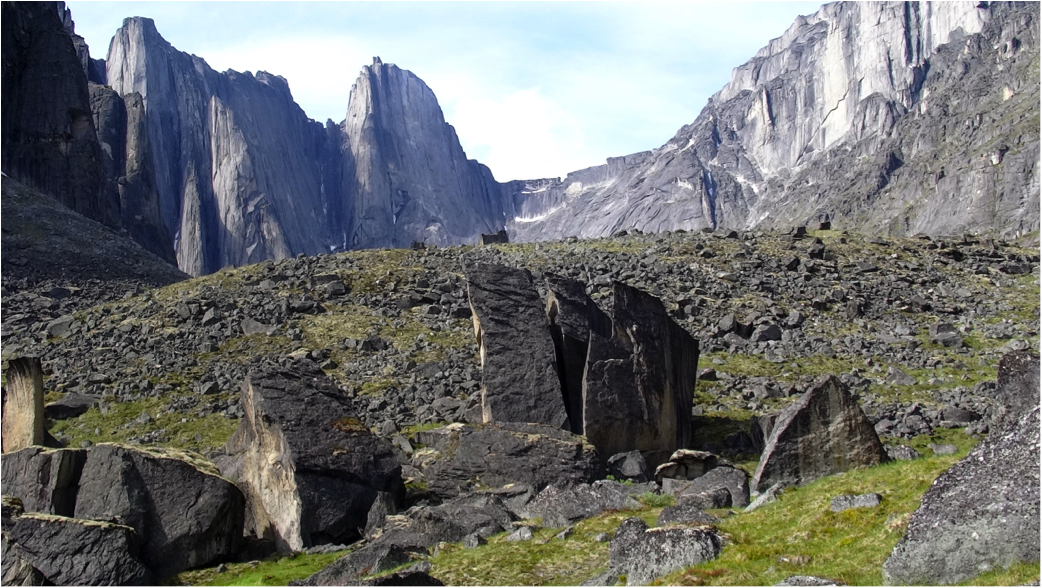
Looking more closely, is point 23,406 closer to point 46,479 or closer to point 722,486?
point 46,479

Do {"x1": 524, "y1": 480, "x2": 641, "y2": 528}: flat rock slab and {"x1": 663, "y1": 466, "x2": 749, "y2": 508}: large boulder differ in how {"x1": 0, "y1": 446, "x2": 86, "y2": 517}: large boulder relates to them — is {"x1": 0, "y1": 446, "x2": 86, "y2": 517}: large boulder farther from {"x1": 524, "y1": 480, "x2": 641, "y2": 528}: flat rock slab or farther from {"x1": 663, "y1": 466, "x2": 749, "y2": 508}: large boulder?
{"x1": 663, "y1": 466, "x2": 749, "y2": 508}: large boulder

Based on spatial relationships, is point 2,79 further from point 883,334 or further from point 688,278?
point 883,334

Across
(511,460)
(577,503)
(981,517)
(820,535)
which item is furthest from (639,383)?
(981,517)

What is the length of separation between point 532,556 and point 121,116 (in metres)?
151

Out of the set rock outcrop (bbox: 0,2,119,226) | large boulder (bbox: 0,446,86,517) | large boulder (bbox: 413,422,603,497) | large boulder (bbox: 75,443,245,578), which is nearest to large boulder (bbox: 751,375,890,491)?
large boulder (bbox: 413,422,603,497)

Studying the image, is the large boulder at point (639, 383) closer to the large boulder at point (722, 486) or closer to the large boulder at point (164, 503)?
the large boulder at point (722, 486)

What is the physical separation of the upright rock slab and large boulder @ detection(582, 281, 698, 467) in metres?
16.4

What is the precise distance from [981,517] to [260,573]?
1345cm

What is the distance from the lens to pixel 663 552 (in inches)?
554

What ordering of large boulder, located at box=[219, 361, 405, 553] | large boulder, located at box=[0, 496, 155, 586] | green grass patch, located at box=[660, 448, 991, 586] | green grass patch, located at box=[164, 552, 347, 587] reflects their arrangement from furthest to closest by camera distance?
large boulder, located at box=[219, 361, 405, 553], green grass patch, located at box=[164, 552, 347, 587], large boulder, located at box=[0, 496, 155, 586], green grass patch, located at box=[660, 448, 991, 586]

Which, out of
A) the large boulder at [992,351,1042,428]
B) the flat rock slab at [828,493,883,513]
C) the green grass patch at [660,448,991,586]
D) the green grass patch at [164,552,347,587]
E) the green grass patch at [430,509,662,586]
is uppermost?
the large boulder at [992,351,1042,428]

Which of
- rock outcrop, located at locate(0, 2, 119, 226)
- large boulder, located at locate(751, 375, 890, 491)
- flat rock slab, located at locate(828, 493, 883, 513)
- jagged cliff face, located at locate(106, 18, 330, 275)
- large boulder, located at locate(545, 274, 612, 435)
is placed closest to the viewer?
flat rock slab, located at locate(828, 493, 883, 513)

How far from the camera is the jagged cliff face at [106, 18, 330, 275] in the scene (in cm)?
17662

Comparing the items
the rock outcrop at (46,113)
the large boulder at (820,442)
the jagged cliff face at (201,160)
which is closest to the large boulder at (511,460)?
the large boulder at (820,442)
